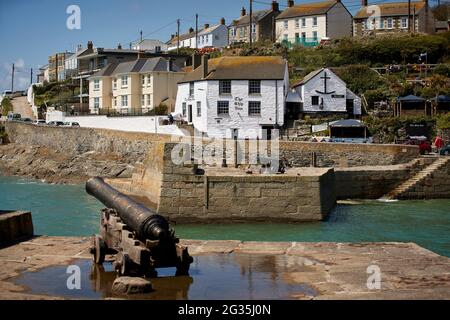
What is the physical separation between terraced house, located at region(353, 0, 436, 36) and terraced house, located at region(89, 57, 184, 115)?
25047mm

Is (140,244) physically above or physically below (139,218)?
below

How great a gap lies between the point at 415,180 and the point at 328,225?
9.49m

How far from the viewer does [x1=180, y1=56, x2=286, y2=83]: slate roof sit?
41.1m

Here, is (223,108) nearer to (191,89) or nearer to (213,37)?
(191,89)

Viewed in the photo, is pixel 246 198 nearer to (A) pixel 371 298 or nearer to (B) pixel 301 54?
(A) pixel 371 298

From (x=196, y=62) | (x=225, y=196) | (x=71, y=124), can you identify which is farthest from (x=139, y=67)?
(x=225, y=196)

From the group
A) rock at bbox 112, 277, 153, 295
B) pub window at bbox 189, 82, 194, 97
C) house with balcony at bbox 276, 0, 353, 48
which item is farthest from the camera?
house with balcony at bbox 276, 0, 353, 48

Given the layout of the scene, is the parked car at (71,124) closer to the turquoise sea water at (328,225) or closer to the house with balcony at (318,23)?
the turquoise sea water at (328,225)

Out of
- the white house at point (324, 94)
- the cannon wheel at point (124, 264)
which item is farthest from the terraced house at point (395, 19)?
the cannon wheel at point (124, 264)

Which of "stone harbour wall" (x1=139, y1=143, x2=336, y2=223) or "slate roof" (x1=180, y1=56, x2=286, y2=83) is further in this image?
"slate roof" (x1=180, y1=56, x2=286, y2=83)

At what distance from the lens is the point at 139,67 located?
54312 mm

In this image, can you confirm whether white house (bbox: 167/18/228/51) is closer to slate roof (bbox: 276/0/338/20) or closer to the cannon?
slate roof (bbox: 276/0/338/20)

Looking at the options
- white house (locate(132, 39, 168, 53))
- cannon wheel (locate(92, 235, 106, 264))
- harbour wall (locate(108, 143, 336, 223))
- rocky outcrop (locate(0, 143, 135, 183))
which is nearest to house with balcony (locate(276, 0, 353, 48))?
white house (locate(132, 39, 168, 53))
